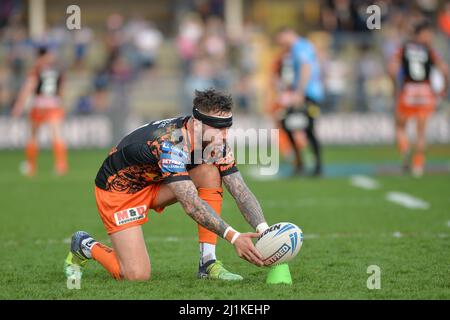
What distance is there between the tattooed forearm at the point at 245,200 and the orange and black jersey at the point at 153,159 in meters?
0.07

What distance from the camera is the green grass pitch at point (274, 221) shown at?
6531 mm

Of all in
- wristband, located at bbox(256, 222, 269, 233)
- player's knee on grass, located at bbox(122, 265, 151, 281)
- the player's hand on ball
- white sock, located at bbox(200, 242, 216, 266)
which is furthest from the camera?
white sock, located at bbox(200, 242, 216, 266)

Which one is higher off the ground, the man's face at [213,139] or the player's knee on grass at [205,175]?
the man's face at [213,139]

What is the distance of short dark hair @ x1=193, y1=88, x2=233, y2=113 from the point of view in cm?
664

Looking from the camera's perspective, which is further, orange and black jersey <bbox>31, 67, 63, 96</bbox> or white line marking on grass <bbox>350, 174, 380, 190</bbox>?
orange and black jersey <bbox>31, 67, 63, 96</bbox>

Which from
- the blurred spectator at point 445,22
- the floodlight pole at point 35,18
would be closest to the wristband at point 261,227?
the blurred spectator at point 445,22

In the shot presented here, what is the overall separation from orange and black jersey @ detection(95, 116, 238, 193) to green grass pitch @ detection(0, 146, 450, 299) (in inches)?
28.5

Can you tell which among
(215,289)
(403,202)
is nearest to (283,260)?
(215,289)

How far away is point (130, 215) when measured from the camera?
23.6 ft

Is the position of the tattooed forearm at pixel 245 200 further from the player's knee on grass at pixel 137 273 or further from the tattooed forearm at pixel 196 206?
the player's knee on grass at pixel 137 273

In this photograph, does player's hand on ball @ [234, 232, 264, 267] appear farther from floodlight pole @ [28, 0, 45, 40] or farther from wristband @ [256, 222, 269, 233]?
floodlight pole @ [28, 0, 45, 40]

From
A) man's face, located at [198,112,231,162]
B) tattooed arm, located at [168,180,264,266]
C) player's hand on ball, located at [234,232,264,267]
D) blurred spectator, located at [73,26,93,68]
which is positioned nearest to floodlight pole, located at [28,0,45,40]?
blurred spectator, located at [73,26,93,68]

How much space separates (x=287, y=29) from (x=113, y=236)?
9798 mm
